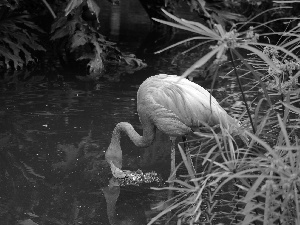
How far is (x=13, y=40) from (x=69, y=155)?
4606 millimetres

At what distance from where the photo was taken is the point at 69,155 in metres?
5.57

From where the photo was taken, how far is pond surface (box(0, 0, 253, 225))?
4520 millimetres

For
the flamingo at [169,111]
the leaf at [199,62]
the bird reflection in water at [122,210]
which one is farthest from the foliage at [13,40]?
the leaf at [199,62]

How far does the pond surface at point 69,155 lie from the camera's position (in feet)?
14.8

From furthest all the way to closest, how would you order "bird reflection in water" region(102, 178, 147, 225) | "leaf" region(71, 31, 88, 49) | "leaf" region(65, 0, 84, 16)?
"leaf" region(71, 31, 88, 49)
"leaf" region(65, 0, 84, 16)
"bird reflection in water" region(102, 178, 147, 225)

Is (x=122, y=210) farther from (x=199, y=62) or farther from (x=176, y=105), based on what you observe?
(x=199, y=62)

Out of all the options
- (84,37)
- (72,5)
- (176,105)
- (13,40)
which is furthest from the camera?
(13,40)

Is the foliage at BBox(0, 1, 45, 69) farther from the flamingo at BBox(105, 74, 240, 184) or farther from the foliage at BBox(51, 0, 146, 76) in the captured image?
the flamingo at BBox(105, 74, 240, 184)

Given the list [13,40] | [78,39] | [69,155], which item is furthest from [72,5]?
[69,155]

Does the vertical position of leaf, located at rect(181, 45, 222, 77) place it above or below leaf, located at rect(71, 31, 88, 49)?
above

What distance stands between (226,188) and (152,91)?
3.26ft

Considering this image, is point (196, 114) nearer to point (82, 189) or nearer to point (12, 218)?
point (82, 189)

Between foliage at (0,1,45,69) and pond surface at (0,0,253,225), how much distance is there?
0.54 metres

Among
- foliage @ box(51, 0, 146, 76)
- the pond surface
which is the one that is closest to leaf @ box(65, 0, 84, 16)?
foliage @ box(51, 0, 146, 76)
